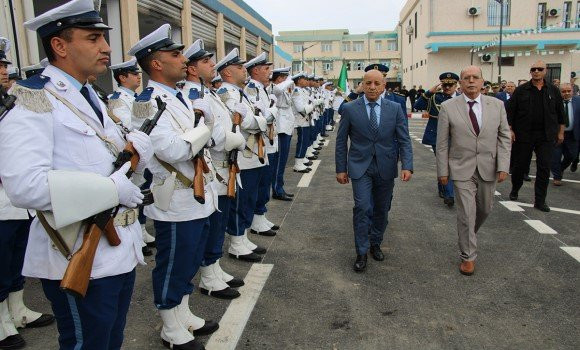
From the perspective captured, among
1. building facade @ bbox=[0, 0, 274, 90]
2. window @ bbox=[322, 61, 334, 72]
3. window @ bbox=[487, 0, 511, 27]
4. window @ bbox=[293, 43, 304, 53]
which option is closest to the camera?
building facade @ bbox=[0, 0, 274, 90]

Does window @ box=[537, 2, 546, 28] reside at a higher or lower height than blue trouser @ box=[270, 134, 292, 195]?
higher

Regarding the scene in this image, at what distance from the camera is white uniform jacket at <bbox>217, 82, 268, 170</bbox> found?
463cm

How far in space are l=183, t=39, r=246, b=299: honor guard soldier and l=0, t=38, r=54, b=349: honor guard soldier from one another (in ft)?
4.23

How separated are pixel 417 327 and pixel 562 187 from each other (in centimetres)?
656

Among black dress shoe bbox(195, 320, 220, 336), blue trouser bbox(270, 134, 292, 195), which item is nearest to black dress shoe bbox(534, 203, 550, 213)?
blue trouser bbox(270, 134, 292, 195)

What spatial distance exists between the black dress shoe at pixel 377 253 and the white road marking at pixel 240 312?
3.77ft

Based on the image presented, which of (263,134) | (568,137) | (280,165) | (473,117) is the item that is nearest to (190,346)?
(263,134)

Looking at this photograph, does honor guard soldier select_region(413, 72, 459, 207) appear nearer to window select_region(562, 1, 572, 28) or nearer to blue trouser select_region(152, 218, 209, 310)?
blue trouser select_region(152, 218, 209, 310)

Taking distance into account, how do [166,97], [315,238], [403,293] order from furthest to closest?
[315,238] < [403,293] < [166,97]

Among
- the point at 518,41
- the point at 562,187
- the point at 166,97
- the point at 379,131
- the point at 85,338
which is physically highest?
the point at 518,41

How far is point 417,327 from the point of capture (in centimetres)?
350

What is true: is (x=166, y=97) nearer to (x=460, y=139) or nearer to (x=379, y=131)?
(x=379, y=131)

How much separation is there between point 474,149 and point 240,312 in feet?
9.49

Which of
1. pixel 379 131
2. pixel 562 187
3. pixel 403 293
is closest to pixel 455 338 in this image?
pixel 403 293
